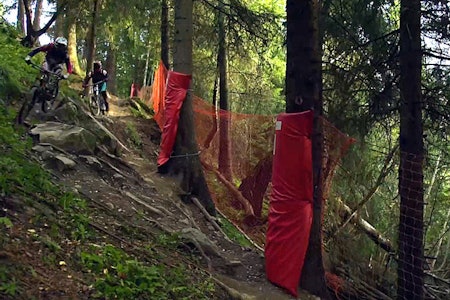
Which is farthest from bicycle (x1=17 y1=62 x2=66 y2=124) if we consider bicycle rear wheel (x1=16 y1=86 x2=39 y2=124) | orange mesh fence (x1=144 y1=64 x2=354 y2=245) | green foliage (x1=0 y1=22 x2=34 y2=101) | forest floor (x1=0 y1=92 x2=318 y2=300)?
orange mesh fence (x1=144 y1=64 x2=354 y2=245)

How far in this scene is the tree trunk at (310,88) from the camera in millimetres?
5859

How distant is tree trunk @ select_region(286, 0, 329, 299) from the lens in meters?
5.86

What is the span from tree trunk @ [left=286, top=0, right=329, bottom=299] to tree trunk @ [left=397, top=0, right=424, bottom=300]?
146 centimetres

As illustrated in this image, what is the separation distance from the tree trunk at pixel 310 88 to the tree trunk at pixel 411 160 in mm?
1461

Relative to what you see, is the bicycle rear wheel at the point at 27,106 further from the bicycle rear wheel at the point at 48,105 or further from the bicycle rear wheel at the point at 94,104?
the bicycle rear wheel at the point at 94,104

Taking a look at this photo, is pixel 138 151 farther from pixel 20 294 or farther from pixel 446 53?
pixel 20 294

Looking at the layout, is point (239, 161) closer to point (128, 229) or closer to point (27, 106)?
point (27, 106)

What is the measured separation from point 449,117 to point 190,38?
4.38m

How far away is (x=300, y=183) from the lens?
5723 mm

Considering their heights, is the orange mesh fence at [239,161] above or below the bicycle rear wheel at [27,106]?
below

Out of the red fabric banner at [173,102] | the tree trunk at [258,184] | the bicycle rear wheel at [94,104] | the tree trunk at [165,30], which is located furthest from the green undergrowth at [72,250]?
the tree trunk at [165,30]

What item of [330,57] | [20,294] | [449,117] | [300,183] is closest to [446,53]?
[449,117]

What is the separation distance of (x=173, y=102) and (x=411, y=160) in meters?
4.16

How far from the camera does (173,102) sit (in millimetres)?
8984
